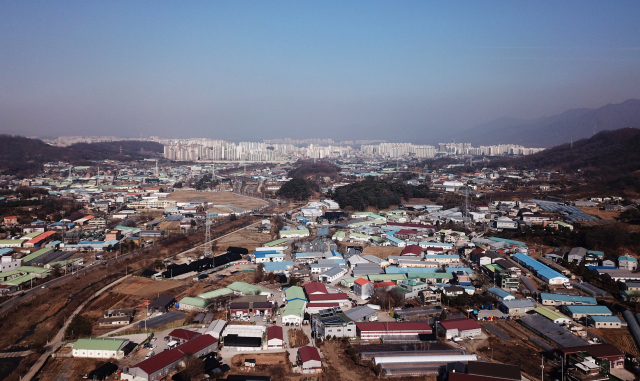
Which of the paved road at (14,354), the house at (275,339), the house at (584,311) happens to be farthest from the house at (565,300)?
the paved road at (14,354)

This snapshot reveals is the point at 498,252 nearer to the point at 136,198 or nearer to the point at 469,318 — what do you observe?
the point at 469,318

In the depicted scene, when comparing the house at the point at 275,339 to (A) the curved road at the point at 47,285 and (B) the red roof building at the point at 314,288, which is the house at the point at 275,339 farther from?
(A) the curved road at the point at 47,285

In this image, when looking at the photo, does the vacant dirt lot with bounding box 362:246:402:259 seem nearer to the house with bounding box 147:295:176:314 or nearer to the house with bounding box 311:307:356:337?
the house with bounding box 311:307:356:337

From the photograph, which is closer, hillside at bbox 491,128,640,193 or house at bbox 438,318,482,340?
house at bbox 438,318,482,340

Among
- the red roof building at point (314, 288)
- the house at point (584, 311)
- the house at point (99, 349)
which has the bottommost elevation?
the house at point (99, 349)

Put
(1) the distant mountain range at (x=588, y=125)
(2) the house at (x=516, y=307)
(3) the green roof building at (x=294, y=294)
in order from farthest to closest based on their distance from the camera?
(1) the distant mountain range at (x=588, y=125)
(3) the green roof building at (x=294, y=294)
(2) the house at (x=516, y=307)

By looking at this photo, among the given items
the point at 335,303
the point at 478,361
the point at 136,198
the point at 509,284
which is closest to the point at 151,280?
the point at 335,303

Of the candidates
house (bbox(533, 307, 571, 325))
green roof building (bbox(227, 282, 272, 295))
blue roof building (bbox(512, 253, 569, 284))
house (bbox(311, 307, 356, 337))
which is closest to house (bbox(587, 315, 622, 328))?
house (bbox(533, 307, 571, 325))

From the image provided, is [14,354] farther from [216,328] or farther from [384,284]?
[384,284]
